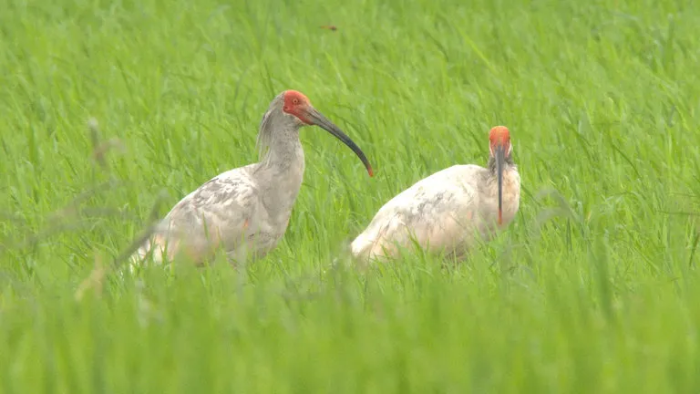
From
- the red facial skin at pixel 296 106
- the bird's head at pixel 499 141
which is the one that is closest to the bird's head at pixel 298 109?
the red facial skin at pixel 296 106

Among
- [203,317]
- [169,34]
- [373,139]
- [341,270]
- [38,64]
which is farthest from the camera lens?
[169,34]

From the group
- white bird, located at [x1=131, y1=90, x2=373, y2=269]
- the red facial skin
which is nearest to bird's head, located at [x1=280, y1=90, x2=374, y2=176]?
the red facial skin

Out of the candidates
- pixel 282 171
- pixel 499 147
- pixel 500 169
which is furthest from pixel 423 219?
pixel 282 171

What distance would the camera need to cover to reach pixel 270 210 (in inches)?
229

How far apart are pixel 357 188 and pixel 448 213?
102cm

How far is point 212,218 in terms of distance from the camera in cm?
564

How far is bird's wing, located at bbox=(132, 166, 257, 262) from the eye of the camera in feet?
18.5

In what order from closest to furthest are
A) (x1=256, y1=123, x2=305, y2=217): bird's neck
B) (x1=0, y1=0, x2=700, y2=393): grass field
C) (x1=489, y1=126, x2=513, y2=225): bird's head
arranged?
(x1=0, y1=0, x2=700, y2=393): grass field, (x1=489, y1=126, x2=513, y2=225): bird's head, (x1=256, y1=123, x2=305, y2=217): bird's neck

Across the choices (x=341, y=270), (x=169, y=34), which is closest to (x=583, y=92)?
(x=169, y=34)

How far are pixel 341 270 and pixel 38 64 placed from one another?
6205mm

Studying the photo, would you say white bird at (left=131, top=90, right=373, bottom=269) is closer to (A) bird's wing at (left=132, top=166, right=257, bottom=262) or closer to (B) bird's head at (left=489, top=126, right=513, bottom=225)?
(A) bird's wing at (left=132, top=166, right=257, bottom=262)

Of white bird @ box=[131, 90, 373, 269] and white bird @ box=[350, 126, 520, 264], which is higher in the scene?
white bird @ box=[131, 90, 373, 269]

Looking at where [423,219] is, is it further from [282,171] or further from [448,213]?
[282,171]

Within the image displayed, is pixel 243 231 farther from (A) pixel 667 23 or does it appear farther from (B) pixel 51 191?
(A) pixel 667 23
